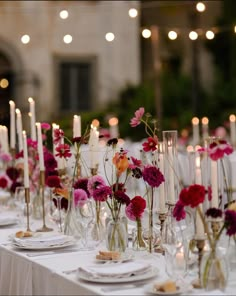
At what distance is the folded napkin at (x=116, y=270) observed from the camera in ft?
9.76

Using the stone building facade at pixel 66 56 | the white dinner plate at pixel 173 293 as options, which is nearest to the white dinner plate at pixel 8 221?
the white dinner plate at pixel 173 293

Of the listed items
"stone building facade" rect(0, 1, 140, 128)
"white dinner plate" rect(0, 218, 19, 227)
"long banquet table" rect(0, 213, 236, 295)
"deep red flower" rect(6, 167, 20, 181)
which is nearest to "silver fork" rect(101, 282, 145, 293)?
"long banquet table" rect(0, 213, 236, 295)

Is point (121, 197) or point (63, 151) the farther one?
point (63, 151)

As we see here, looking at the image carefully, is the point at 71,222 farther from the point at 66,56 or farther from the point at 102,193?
the point at 66,56

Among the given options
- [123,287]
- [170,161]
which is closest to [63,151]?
[170,161]

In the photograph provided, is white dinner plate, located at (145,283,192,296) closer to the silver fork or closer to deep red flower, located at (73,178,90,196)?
the silver fork

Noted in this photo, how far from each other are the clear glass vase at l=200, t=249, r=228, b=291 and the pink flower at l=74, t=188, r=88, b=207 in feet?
3.51

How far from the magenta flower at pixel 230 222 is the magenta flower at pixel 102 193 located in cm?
77

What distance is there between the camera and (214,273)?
9.43 feet

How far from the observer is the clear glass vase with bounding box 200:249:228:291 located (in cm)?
287

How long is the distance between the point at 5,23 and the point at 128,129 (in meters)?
2.89

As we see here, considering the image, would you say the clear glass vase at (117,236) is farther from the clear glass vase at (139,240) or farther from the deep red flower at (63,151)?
the deep red flower at (63,151)

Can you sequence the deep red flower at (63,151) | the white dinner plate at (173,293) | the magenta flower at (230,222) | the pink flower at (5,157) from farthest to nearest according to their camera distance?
the pink flower at (5,157)
the deep red flower at (63,151)
the magenta flower at (230,222)
the white dinner plate at (173,293)

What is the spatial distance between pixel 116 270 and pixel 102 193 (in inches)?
22.2
